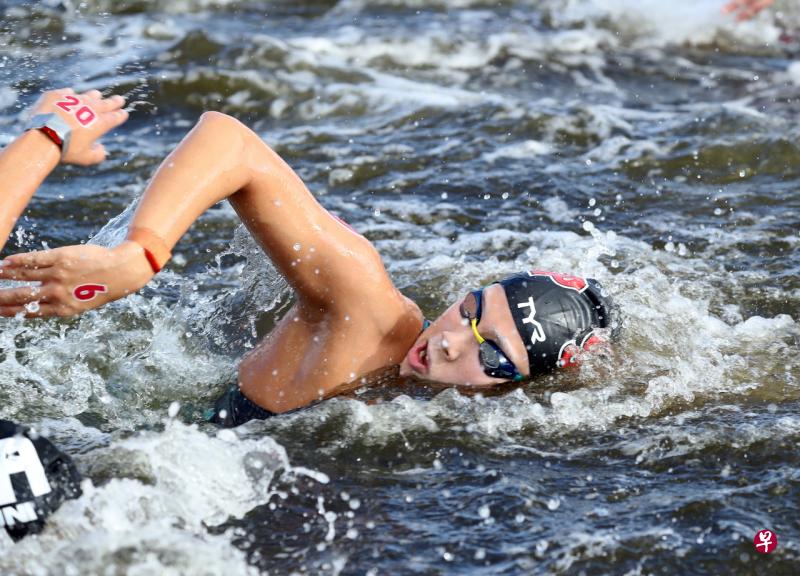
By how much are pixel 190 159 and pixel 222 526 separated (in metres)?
1.28

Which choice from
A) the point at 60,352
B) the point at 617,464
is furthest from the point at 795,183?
the point at 60,352

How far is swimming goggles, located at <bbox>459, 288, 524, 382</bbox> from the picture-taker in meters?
4.55

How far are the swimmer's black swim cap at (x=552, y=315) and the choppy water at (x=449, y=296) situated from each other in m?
0.24

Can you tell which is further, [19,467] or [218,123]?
[218,123]

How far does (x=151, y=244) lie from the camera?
3518 millimetres

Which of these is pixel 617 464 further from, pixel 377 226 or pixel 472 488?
pixel 377 226

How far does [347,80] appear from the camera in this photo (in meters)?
10.2

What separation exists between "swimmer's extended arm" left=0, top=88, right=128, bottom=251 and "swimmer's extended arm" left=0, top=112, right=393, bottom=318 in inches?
13.7

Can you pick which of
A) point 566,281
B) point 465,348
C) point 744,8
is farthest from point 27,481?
point 744,8

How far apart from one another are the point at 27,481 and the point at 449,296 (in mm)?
3070

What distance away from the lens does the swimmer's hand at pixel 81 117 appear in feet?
12.8

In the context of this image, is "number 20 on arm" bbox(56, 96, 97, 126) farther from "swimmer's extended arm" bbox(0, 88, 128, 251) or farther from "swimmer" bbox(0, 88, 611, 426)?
"swimmer" bbox(0, 88, 611, 426)

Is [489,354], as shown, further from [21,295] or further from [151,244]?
[21,295]

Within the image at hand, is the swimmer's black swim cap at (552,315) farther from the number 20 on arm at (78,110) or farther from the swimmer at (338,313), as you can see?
the number 20 on arm at (78,110)
